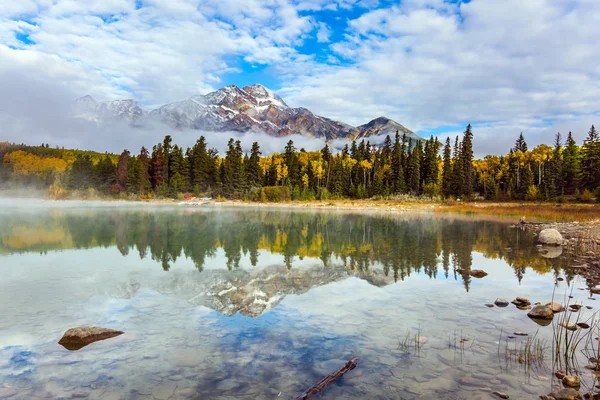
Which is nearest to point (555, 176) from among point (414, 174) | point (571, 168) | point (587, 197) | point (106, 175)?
point (571, 168)

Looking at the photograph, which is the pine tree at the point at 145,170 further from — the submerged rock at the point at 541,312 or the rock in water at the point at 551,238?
the submerged rock at the point at 541,312

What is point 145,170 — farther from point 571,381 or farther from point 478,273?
point 571,381

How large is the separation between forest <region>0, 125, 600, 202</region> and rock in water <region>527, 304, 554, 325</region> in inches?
3070

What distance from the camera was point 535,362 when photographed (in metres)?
6.62

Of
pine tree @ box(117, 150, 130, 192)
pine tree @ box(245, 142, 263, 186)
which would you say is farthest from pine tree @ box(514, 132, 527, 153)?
pine tree @ box(117, 150, 130, 192)

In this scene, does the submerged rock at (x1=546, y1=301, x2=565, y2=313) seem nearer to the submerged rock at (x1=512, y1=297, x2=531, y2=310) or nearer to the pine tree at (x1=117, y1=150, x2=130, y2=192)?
the submerged rock at (x1=512, y1=297, x2=531, y2=310)

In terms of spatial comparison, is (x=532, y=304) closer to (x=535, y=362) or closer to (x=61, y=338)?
(x=535, y=362)

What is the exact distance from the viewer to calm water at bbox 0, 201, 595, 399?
5.92 meters

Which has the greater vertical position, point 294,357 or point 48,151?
point 48,151

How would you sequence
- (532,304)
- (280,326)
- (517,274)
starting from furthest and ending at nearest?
(517,274)
(532,304)
(280,326)

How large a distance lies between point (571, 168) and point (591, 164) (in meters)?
5.78

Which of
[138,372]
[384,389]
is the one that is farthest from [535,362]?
[138,372]

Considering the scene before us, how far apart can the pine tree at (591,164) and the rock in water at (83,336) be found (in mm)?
81937

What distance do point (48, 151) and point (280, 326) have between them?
187 metres
